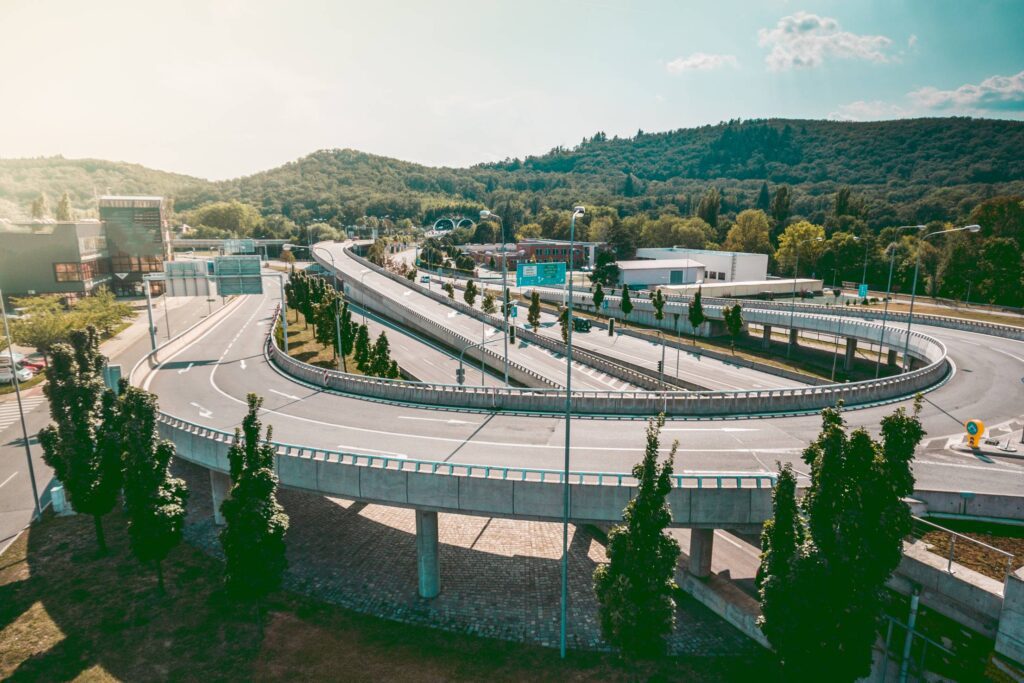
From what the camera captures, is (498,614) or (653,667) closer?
(653,667)

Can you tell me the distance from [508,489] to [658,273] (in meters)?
98.3

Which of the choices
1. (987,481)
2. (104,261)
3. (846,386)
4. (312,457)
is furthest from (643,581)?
(104,261)

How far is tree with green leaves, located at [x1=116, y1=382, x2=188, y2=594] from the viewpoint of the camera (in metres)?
26.2

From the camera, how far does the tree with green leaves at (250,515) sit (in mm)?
23328

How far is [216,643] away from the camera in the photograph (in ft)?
81.1

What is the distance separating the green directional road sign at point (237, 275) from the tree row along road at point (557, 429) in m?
13.0

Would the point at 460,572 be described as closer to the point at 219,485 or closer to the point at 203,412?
the point at 219,485

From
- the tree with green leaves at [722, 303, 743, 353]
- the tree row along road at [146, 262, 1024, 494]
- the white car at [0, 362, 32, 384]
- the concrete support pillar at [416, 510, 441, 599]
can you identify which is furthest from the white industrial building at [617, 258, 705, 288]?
the concrete support pillar at [416, 510, 441, 599]

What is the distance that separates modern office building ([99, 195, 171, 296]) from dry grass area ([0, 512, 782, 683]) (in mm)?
82928

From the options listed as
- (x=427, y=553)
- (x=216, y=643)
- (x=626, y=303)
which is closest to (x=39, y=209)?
(x=626, y=303)

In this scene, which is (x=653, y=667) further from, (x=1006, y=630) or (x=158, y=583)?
(x=158, y=583)

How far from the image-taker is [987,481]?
2608 centimetres

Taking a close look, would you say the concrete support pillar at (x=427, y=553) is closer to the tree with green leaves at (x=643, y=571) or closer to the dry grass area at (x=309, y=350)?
the tree with green leaves at (x=643, y=571)

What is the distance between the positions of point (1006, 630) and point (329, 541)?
29390 millimetres
